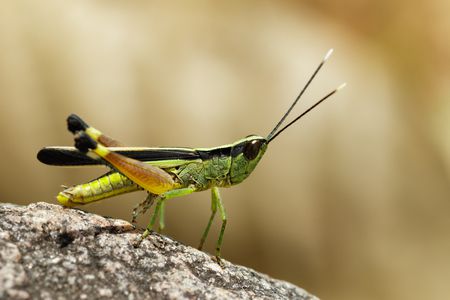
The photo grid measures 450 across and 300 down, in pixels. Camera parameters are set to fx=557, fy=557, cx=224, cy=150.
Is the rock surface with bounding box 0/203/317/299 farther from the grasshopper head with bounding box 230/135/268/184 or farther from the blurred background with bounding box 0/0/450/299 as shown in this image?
the blurred background with bounding box 0/0/450/299

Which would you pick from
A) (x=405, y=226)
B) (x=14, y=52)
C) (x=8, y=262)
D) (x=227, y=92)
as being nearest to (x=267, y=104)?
(x=227, y=92)

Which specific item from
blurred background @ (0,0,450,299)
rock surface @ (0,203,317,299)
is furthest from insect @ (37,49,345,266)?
blurred background @ (0,0,450,299)

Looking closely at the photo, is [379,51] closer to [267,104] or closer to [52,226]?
[267,104]

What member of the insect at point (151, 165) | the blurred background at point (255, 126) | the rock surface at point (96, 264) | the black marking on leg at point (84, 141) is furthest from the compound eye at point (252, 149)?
the blurred background at point (255, 126)

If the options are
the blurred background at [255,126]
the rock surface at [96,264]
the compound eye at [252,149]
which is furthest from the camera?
the blurred background at [255,126]

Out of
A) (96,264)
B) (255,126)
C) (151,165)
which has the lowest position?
(96,264)

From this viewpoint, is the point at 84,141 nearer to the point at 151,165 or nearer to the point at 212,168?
the point at 151,165

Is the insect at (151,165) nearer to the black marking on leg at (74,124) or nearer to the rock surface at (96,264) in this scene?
the black marking on leg at (74,124)

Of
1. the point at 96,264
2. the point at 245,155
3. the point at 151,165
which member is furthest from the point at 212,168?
the point at 96,264
